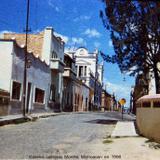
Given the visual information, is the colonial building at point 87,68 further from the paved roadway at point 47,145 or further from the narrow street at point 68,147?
the narrow street at point 68,147

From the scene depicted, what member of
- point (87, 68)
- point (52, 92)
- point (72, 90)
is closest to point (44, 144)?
point (52, 92)

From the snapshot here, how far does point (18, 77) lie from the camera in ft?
105

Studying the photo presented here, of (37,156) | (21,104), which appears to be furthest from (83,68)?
(37,156)

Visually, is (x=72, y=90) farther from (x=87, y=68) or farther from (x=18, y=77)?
(x=18, y=77)

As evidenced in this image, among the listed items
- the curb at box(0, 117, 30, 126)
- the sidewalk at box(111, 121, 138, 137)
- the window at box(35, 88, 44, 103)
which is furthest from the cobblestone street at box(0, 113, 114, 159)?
the window at box(35, 88, 44, 103)

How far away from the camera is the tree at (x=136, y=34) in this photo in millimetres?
26630

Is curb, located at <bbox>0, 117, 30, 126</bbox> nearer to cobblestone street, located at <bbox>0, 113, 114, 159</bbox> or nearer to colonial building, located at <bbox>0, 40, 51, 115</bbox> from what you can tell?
colonial building, located at <bbox>0, 40, 51, 115</bbox>

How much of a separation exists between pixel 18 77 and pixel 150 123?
56.7 ft

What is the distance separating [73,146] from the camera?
15.2 metres

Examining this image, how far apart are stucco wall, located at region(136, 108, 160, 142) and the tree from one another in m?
9.15

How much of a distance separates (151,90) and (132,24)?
22102 mm

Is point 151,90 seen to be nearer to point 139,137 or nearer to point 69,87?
point 69,87

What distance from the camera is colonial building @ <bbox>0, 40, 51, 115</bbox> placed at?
29.6 m

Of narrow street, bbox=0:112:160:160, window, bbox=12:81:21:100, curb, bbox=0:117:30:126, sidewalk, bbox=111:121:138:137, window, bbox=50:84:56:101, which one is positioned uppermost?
window, bbox=50:84:56:101
